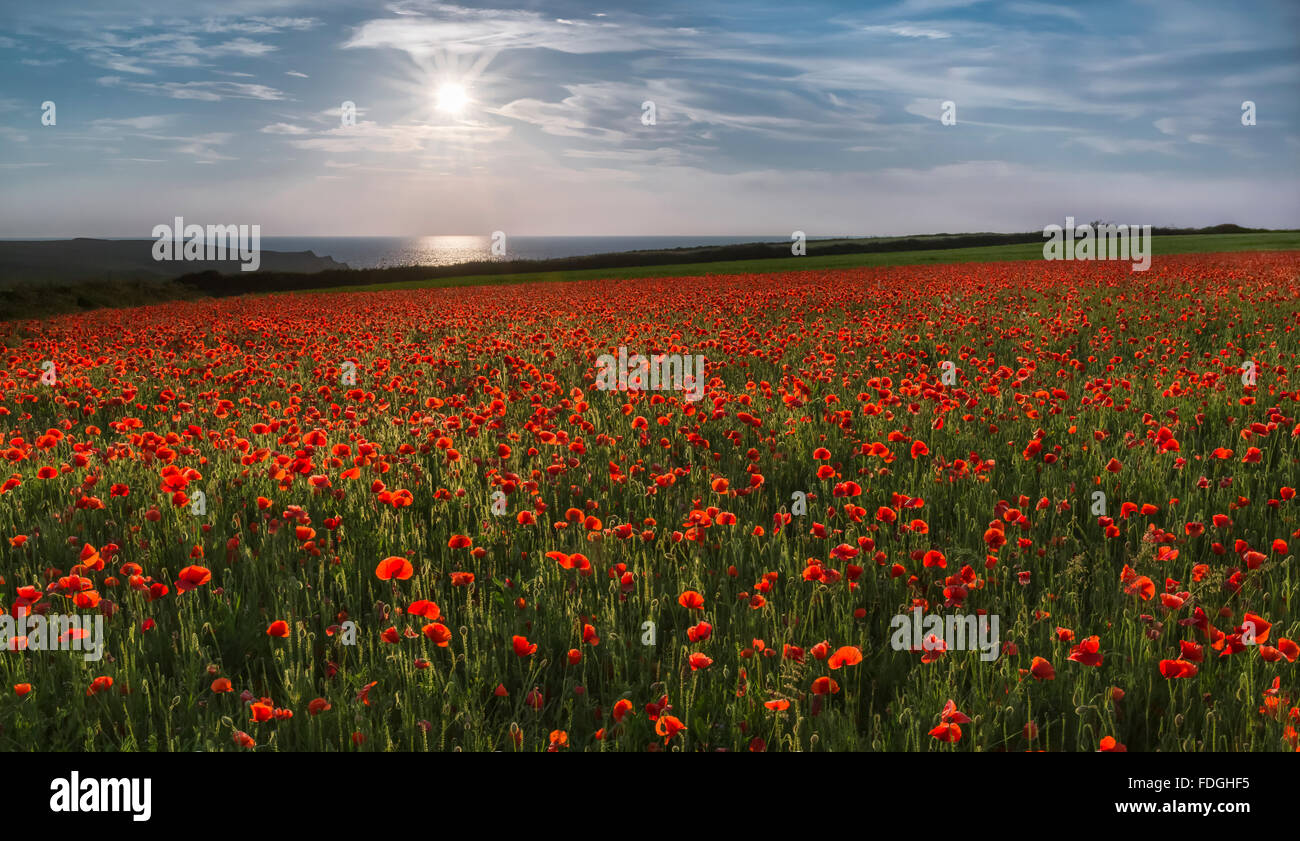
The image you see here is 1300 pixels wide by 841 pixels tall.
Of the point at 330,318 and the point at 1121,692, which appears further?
the point at 330,318

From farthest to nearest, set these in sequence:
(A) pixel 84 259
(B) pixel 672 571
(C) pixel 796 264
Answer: (A) pixel 84 259 → (C) pixel 796 264 → (B) pixel 672 571

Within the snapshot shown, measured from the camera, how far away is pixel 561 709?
272cm

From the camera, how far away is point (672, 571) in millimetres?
3807

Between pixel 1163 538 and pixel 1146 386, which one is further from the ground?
pixel 1146 386

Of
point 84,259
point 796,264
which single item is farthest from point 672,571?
point 84,259

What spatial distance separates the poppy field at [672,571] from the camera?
2.67 metres

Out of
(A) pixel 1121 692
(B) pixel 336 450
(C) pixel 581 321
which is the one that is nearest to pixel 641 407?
(B) pixel 336 450

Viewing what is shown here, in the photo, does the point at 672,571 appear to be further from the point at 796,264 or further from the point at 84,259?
the point at 84,259

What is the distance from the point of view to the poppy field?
2.67 metres

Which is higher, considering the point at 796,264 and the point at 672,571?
the point at 796,264

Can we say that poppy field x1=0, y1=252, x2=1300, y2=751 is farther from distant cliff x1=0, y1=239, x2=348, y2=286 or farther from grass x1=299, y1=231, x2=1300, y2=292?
distant cliff x1=0, y1=239, x2=348, y2=286

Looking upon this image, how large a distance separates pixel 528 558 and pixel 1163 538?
110 inches

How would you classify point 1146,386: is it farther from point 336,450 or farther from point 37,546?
point 37,546

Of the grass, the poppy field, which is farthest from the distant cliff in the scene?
the poppy field
